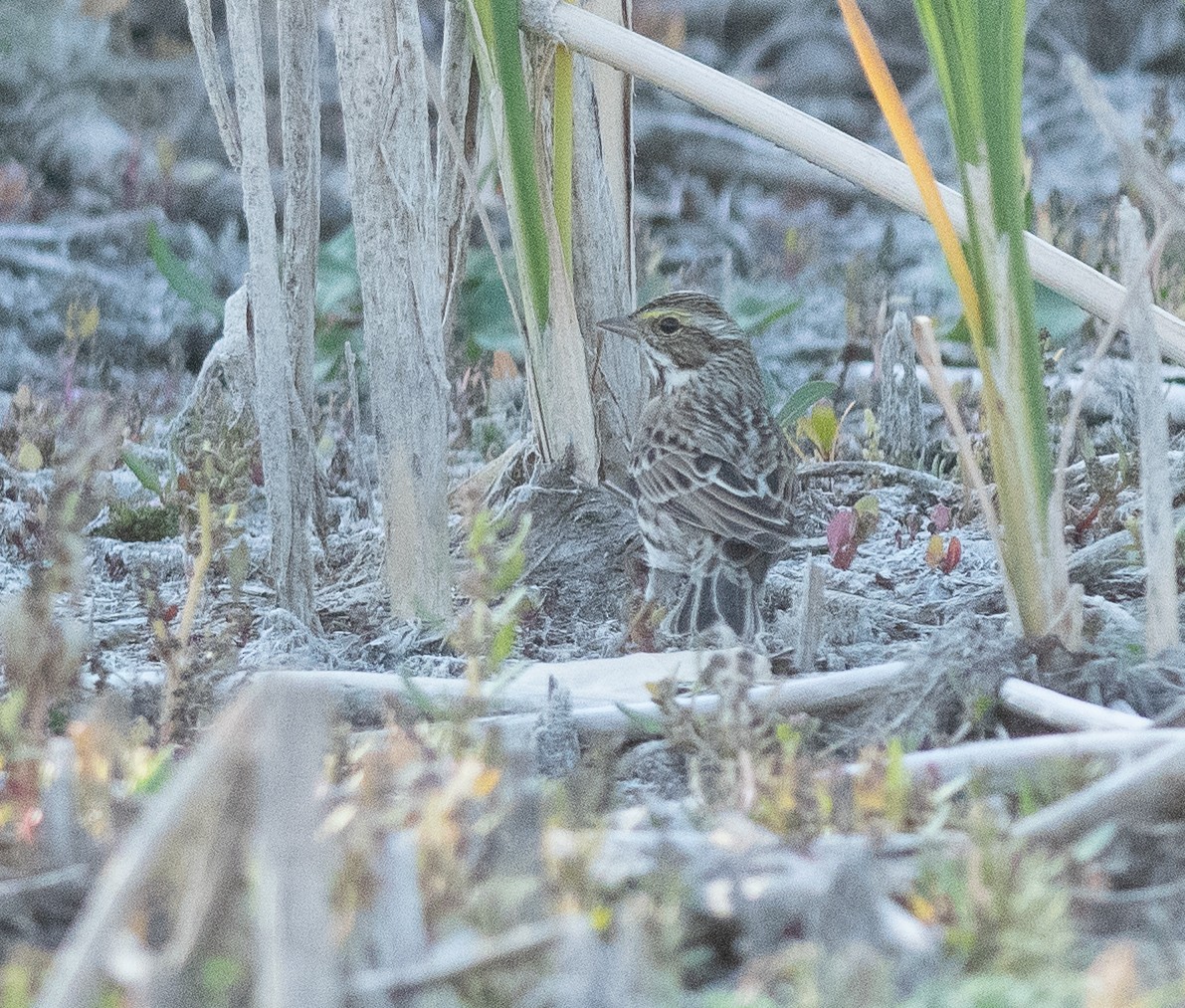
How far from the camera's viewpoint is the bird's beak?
4.60 metres

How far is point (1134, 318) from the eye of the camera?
3340 millimetres

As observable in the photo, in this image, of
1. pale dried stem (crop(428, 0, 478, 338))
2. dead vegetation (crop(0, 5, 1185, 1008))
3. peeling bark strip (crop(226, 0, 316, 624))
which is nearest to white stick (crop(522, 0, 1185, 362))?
pale dried stem (crop(428, 0, 478, 338))

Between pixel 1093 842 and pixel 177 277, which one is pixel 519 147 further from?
pixel 1093 842

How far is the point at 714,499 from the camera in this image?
4.71 metres

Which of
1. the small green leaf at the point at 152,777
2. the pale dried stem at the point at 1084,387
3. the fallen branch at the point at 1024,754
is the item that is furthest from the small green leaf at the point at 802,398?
the small green leaf at the point at 152,777

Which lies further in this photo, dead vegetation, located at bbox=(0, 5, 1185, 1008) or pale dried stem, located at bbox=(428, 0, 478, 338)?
pale dried stem, located at bbox=(428, 0, 478, 338)

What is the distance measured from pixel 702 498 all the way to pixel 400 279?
115 cm

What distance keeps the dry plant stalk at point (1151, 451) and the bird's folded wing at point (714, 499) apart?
1.31 metres

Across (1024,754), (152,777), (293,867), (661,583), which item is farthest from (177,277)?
(293,867)

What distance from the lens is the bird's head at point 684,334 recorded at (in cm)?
521

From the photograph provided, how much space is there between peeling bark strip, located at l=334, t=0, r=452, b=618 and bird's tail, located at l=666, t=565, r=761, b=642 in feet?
2.20

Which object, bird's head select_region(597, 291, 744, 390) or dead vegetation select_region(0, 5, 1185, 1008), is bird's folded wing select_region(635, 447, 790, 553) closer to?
dead vegetation select_region(0, 5, 1185, 1008)

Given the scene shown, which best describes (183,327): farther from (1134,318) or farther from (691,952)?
(691,952)

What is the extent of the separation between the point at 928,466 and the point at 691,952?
3.89m
